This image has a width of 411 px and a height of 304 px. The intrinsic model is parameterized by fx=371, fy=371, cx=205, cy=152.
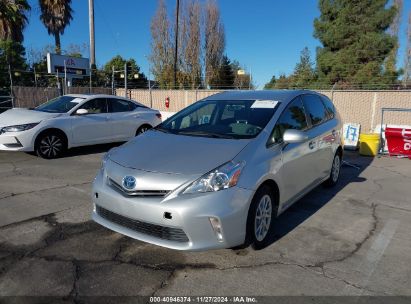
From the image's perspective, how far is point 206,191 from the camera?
315cm

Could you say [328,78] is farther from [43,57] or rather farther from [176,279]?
[176,279]

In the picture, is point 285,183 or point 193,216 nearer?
point 193,216

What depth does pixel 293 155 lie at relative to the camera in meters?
4.22

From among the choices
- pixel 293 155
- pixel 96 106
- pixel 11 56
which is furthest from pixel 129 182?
pixel 11 56

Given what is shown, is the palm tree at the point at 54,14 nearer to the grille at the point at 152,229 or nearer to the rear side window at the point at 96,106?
the rear side window at the point at 96,106

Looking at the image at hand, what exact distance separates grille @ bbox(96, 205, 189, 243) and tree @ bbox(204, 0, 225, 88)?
107 ft

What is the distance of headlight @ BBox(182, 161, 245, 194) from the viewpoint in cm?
315

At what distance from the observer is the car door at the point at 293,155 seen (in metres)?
4.03

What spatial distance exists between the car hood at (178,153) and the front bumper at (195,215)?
28 cm

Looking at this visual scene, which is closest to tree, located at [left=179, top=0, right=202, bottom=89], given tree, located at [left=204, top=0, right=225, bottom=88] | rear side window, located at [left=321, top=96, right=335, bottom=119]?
tree, located at [left=204, top=0, right=225, bottom=88]

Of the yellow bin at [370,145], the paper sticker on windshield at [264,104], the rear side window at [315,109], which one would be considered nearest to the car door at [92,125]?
the paper sticker on windshield at [264,104]

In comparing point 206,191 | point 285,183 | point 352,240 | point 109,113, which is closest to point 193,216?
point 206,191

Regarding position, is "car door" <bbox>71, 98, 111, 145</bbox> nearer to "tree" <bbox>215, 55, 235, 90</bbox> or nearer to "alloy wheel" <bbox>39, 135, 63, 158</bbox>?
"alloy wheel" <bbox>39, 135, 63, 158</bbox>

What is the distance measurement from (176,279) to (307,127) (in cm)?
270
